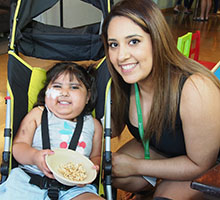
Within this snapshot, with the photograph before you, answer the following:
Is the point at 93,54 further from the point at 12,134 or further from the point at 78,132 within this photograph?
the point at 12,134

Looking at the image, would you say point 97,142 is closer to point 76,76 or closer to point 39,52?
point 76,76

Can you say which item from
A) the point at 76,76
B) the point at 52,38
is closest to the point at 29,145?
the point at 76,76

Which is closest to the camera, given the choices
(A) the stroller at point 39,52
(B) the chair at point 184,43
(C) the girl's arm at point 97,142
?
(A) the stroller at point 39,52

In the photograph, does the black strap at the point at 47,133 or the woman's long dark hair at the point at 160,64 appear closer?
the woman's long dark hair at the point at 160,64

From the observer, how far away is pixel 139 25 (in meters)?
1.21

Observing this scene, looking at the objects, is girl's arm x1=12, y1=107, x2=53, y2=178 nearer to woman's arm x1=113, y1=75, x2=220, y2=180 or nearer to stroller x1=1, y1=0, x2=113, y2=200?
stroller x1=1, y1=0, x2=113, y2=200

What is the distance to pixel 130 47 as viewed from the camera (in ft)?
4.10

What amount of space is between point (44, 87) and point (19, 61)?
204 millimetres

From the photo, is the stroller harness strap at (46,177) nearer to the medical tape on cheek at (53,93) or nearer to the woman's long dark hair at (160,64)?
the medical tape on cheek at (53,93)

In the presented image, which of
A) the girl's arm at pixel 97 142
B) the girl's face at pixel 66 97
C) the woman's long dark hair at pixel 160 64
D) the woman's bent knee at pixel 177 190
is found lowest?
the woman's bent knee at pixel 177 190

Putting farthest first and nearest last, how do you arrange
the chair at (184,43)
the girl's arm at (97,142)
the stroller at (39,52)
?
the chair at (184,43) → the girl's arm at (97,142) → the stroller at (39,52)

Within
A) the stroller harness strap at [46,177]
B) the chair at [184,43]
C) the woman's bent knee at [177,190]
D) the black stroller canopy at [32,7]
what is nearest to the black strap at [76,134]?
the stroller harness strap at [46,177]

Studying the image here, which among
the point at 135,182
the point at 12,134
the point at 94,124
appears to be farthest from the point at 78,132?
the point at 135,182

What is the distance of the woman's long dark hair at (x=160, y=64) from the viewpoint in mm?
1213
